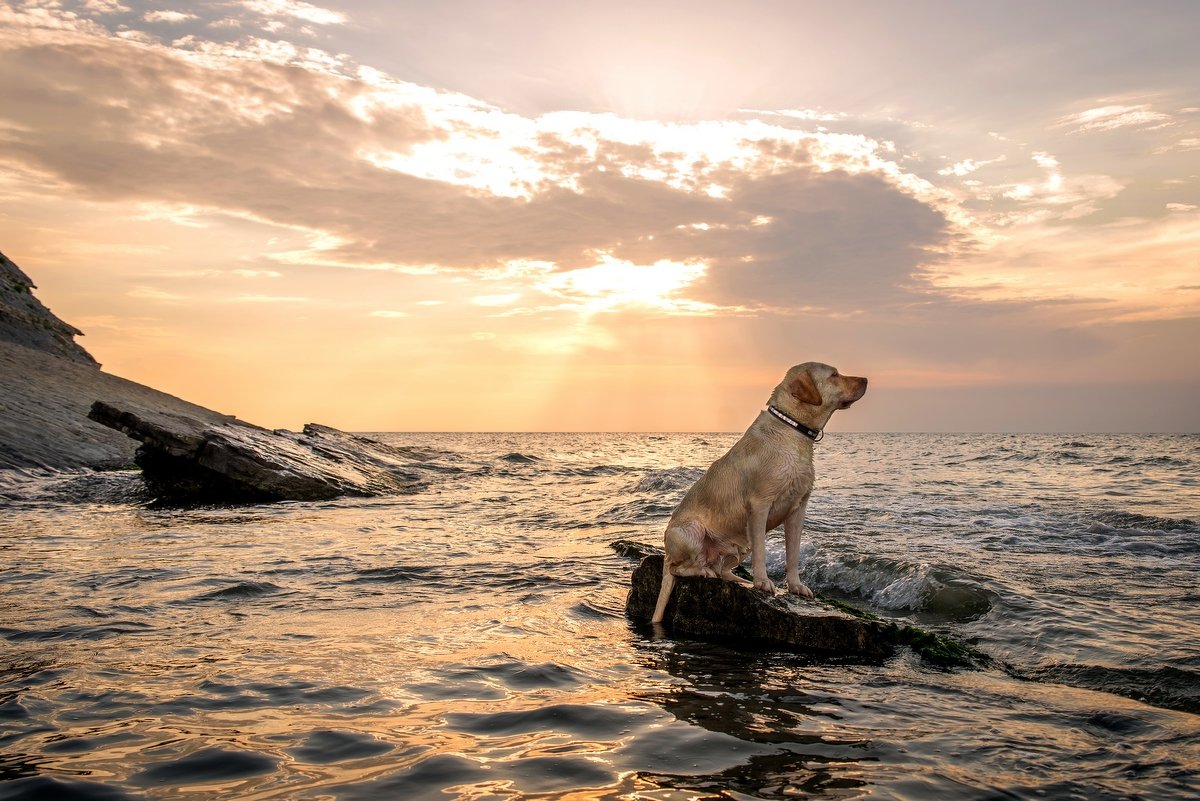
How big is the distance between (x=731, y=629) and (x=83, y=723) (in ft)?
15.6

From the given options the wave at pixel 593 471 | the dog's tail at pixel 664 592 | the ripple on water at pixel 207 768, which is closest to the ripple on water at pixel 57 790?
the ripple on water at pixel 207 768

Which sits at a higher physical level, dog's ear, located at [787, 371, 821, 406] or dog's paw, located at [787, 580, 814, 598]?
dog's ear, located at [787, 371, 821, 406]

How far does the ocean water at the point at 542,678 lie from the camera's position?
150 inches

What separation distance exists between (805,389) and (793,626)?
78.3 inches

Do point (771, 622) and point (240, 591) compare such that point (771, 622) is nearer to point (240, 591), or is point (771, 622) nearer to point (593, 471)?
point (240, 591)

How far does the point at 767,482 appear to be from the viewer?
653cm

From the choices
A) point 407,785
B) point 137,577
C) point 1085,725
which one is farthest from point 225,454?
point 1085,725

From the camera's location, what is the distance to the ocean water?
3812 mm

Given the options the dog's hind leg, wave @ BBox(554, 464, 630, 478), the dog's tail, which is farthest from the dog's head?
wave @ BBox(554, 464, 630, 478)

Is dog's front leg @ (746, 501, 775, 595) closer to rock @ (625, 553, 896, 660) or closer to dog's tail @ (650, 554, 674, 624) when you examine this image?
rock @ (625, 553, 896, 660)

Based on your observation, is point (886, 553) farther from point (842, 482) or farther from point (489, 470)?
point (489, 470)

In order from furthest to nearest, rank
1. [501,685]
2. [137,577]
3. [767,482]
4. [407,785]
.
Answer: [137,577]
[767,482]
[501,685]
[407,785]

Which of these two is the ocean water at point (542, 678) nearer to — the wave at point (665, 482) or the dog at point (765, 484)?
the dog at point (765, 484)

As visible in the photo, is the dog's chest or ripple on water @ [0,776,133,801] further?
the dog's chest
